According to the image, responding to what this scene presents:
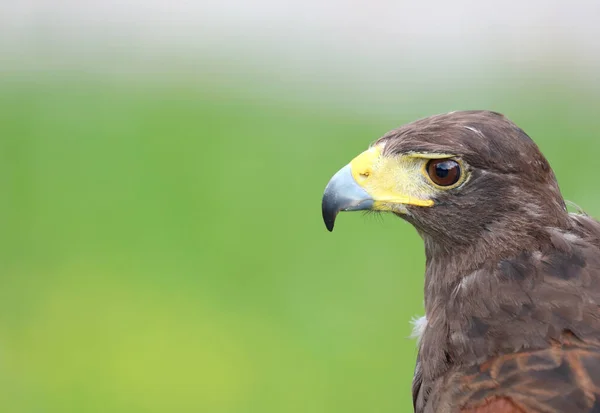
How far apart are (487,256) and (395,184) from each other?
0.38 metres

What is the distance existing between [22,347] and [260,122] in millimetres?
5652

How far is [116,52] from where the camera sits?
16.1 meters

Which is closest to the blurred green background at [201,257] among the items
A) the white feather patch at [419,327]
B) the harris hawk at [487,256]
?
the white feather patch at [419,327]

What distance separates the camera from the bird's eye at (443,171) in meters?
3.26

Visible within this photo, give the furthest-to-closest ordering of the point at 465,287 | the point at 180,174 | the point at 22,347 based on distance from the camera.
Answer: the point at 180,174
the point at 22,347
the point at 465,287

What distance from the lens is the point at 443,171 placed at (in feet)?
10.8

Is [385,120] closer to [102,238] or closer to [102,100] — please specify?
[102,100]

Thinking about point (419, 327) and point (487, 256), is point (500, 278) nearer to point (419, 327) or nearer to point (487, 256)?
point (487, 256)

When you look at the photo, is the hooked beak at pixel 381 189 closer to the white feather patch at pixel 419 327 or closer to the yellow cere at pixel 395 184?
the yellow cere at pixel 395 184

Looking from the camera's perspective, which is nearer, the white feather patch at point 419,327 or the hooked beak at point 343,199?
the hooked beak at point 343,199

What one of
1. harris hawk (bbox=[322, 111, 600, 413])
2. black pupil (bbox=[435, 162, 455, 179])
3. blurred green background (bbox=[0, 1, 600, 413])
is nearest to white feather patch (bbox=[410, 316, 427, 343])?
harris hawk (bbox=[322, 111, 600, 413])

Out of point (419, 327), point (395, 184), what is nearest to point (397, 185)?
point (395, 184)

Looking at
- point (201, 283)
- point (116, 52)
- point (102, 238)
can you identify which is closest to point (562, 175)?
point (201, 283)

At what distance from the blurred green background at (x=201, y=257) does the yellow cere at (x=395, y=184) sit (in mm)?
3228
